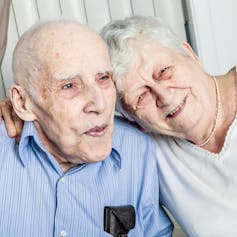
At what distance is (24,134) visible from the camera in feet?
4.14

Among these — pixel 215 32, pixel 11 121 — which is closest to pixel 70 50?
pixel 11 121

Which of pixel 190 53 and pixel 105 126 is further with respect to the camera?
pixel 190 53

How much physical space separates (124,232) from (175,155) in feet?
0.95

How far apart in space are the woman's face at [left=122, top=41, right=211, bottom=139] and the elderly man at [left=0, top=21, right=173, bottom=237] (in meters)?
0.10

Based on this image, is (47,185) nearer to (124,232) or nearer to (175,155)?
(124,232)

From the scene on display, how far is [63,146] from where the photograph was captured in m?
1.25

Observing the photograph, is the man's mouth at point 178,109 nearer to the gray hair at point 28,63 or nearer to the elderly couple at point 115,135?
the elderly couple at point 115,135

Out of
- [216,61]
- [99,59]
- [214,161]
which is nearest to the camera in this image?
[99,59]

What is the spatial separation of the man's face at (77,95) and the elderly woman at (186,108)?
11 cm

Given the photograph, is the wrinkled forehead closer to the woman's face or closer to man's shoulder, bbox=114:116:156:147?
the woman's face

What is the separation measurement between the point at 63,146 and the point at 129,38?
37 centimetres

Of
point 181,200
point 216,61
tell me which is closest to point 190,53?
point 181,200

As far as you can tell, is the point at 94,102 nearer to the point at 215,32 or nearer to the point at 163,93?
the point at 163,93

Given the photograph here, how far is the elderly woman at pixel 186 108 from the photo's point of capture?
131cm
